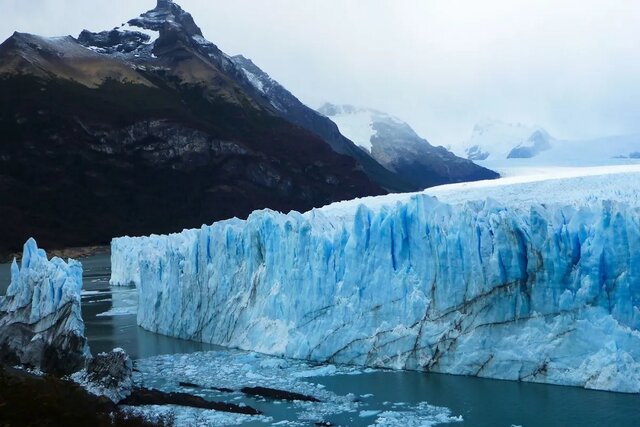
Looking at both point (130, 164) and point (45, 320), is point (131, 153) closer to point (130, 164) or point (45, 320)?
point (130, 164)

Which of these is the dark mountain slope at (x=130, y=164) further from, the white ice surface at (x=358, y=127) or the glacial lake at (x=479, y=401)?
the glacial lake at (x=479, y=401)

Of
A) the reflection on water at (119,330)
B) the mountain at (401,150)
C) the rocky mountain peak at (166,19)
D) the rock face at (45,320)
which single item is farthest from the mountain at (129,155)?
the rock face at (45,320)

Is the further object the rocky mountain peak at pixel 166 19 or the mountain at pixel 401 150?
the mountain at pixel 401 150

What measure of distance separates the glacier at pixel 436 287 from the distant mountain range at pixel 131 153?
4167 centimetres

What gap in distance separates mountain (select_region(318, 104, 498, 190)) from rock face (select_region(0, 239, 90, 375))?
253 feet

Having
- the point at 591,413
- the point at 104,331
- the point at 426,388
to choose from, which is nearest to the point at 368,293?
the point at 426,388

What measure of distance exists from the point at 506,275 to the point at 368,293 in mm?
2864

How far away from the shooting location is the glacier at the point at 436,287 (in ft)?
38.0

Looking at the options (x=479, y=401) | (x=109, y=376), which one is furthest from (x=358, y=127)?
(x=109, y=376)

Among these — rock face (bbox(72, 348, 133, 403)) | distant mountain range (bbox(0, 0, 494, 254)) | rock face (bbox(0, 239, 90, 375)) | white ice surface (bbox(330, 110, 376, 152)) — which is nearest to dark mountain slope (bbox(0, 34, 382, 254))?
distant mountain range (bbox(0, 0, 494, 254))

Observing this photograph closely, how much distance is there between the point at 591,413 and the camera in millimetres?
10305

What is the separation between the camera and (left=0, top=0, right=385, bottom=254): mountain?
62250mm

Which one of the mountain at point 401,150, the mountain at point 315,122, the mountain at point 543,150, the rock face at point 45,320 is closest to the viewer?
the rock face at point 45,320

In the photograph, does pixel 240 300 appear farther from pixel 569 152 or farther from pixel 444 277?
pixel 569 152
